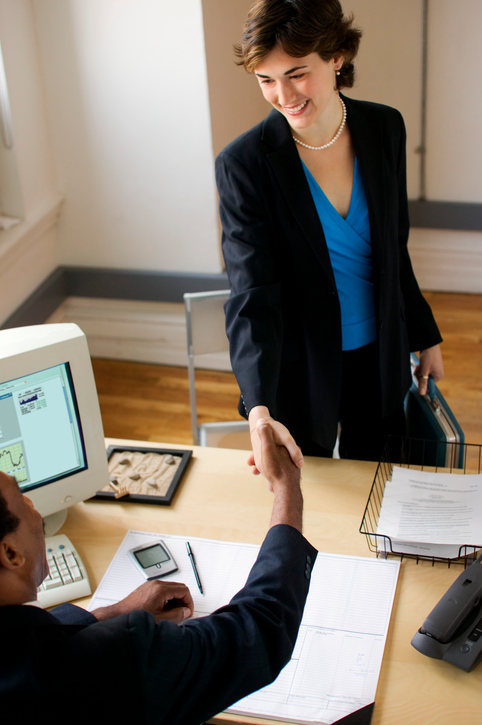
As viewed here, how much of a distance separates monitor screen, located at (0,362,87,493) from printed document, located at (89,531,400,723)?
0.22 metres

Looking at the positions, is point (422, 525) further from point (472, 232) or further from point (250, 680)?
point (472, 232)

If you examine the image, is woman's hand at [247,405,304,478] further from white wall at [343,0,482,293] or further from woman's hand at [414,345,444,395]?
white wall at [343,0,482,293]

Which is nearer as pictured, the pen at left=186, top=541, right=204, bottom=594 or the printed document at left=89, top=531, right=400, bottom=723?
the printed document at left=89, top=531, right=400, bottom=723

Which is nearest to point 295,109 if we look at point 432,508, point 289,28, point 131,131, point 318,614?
point 289,28

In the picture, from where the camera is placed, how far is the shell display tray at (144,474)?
169 cm

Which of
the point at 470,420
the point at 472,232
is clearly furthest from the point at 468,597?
the point at 472,232

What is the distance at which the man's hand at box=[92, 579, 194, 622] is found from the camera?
1.31 metres

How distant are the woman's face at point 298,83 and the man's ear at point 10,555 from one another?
3.40 ft

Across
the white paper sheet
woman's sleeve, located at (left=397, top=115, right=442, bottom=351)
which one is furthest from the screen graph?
woman's sleeve, located at (left=397, top=115, right=442, bottom=351)

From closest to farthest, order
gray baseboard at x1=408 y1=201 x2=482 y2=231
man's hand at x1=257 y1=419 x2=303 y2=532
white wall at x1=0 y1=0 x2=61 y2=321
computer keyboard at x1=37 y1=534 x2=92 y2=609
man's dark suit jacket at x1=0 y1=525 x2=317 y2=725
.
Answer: man's dark suit jacket at x1=0 y1=525 x2=317 y2=725 < man's hand at x1=257 y1=419 x2=303 y2=532 < computer keyboard at x1=37 y1=534 x2=92 y2=609 < white wall at x1=0 y1=0 x2=61 y2=321 < gray baseboard at x1=408 y1=201 x2=482 y2=231

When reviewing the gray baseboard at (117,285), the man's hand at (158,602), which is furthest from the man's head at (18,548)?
the gray baseboard at (117,285)

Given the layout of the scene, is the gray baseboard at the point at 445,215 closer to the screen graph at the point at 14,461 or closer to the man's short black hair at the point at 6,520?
the screen graph at the point at 14,461

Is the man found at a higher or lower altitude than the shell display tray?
higher

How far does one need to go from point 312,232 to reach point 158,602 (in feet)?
2.79
